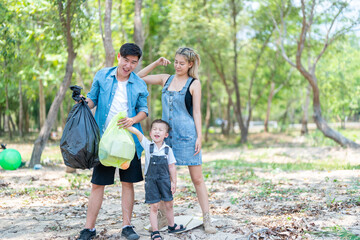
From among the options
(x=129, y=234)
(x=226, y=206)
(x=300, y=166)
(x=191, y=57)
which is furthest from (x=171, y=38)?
(x=129, y=234)

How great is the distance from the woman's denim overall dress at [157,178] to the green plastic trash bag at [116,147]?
0.84 ft

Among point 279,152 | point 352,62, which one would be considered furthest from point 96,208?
point 352,62

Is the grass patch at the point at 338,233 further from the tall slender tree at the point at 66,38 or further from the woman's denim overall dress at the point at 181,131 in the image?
the tall slender tree at the point at 66,38

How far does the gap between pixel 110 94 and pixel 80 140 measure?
0.62 meters

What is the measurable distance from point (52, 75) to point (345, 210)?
13.2m

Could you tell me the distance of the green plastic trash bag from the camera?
3506mm

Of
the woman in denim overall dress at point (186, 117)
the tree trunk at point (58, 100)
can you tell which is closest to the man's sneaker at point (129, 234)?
the woman in denim overall dress at point (186, 117)

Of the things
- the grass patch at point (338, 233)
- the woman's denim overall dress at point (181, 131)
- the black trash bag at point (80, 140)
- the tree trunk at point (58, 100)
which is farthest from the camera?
the tree trunk at point (58, 100)

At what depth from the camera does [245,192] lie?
21.1 ft

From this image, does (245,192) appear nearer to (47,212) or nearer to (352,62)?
(47,212)

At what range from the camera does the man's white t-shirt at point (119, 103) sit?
3850mm

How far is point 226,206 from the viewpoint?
214 inches

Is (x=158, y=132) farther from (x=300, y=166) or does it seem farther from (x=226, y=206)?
(x=300, y=166)

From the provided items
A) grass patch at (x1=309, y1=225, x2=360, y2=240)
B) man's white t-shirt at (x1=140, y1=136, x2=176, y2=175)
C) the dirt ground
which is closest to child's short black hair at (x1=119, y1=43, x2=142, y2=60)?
man's white t-shirt at (x1=140, y1=136, x2=176, y2=175)
